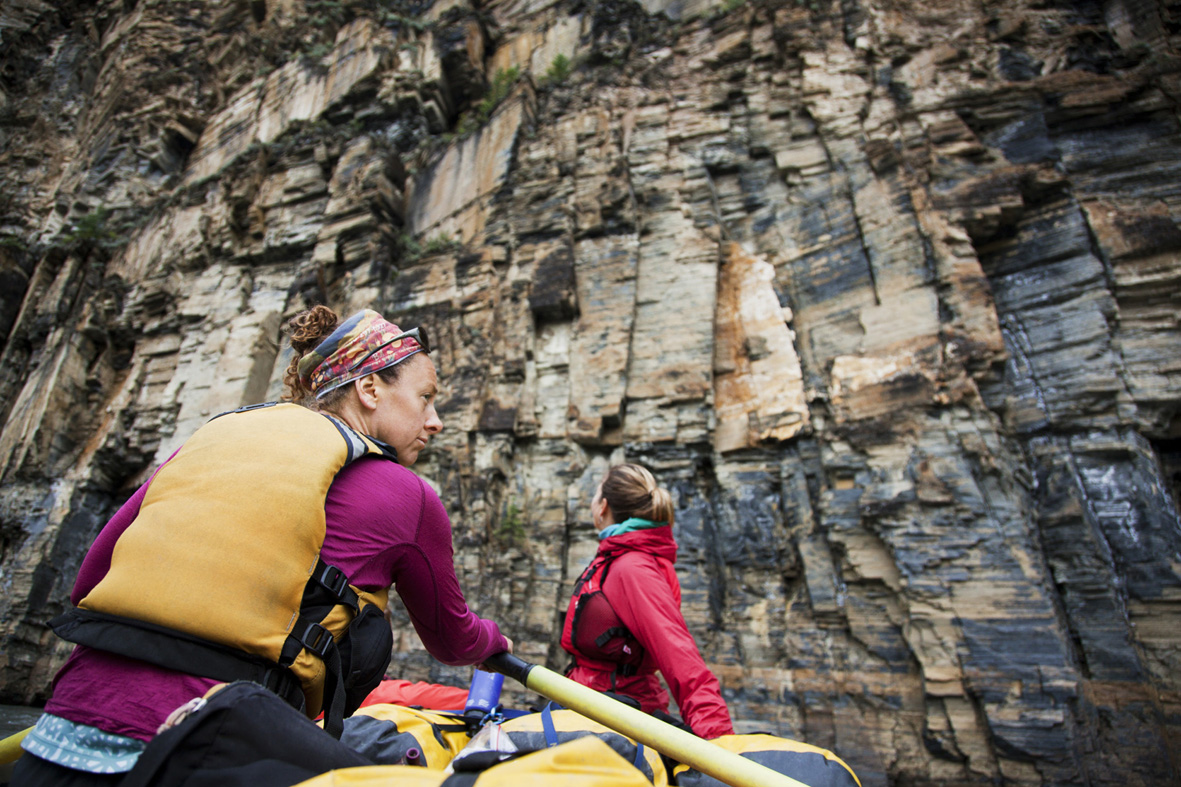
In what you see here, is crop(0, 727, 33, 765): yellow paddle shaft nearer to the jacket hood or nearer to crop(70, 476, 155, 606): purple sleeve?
crop(70, 476, 155, 606): purple sleeve

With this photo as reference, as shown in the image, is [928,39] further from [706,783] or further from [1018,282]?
[706,783]

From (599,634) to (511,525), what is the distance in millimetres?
3512

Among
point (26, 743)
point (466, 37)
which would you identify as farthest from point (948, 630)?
point (466, 37)

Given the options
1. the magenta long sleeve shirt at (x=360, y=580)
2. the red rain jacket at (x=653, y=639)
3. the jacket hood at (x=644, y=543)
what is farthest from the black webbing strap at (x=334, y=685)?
the jacket hood at (x=644, y=543)

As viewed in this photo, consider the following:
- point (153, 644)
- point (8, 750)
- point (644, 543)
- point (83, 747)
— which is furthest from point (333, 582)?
point (644, 543)

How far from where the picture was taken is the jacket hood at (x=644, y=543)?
3166 millimetres

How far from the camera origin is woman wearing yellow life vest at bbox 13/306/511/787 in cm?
120

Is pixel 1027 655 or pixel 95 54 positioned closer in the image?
pixel 1027 655

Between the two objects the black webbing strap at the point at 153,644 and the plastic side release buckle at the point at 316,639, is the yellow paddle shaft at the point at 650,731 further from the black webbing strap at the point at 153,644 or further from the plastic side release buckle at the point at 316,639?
the black webbing strap at the point at 153,644

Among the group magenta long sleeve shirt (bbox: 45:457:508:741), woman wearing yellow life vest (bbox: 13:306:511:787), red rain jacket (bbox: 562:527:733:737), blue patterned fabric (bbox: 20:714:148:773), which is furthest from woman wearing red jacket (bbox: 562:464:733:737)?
blue patterned fabric (bbox: 20:714:148:773)

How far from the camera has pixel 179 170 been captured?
14.2m

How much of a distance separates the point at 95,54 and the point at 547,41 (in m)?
14.0

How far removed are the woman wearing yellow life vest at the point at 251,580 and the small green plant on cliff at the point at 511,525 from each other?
4.47 meters

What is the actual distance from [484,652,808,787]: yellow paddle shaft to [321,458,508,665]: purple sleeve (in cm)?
29
